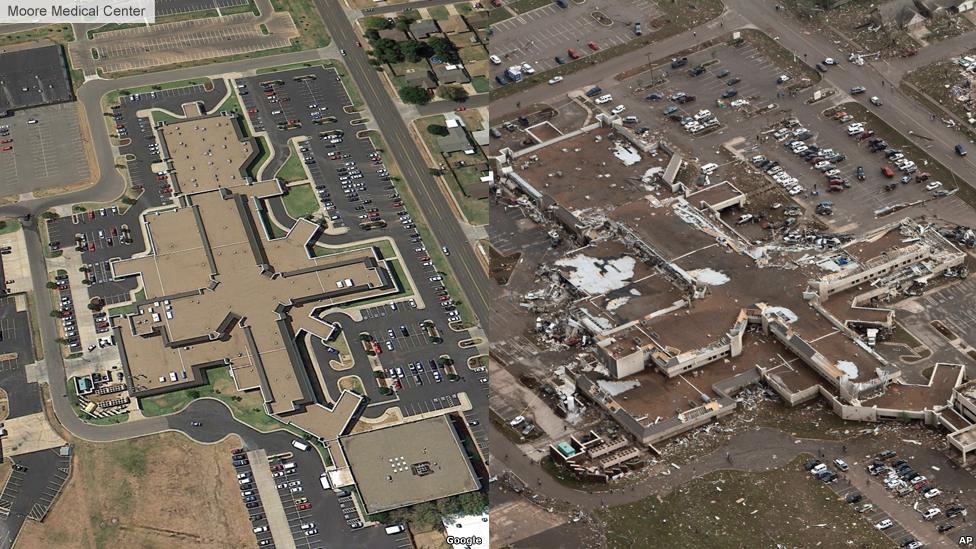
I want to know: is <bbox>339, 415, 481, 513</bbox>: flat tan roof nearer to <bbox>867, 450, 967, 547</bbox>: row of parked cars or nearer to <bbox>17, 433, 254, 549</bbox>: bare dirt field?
<bbox>17, 433, 254, 549</bbox>: bare dirt field

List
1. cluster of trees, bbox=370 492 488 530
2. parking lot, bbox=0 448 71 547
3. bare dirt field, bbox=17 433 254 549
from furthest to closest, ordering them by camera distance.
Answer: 1. parking lot, bbox=0 448 71 547
2. bare dirt field, bbox=17 433 254 549
3. cluster of trees, bbox=370 492 488 530

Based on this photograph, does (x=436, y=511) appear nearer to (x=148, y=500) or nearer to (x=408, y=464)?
(x=408, y=464)

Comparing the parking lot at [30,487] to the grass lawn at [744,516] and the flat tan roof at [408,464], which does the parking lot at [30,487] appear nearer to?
the flat tan roof at [408,464]

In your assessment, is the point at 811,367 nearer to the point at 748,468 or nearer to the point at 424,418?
the point at 748,468

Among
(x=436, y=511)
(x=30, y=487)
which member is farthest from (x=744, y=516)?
(x=30, y=487)

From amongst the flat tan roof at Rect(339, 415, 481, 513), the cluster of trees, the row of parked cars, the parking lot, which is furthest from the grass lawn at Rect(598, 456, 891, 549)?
the parking lot

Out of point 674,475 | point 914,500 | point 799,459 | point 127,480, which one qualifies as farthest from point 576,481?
point 127,480
